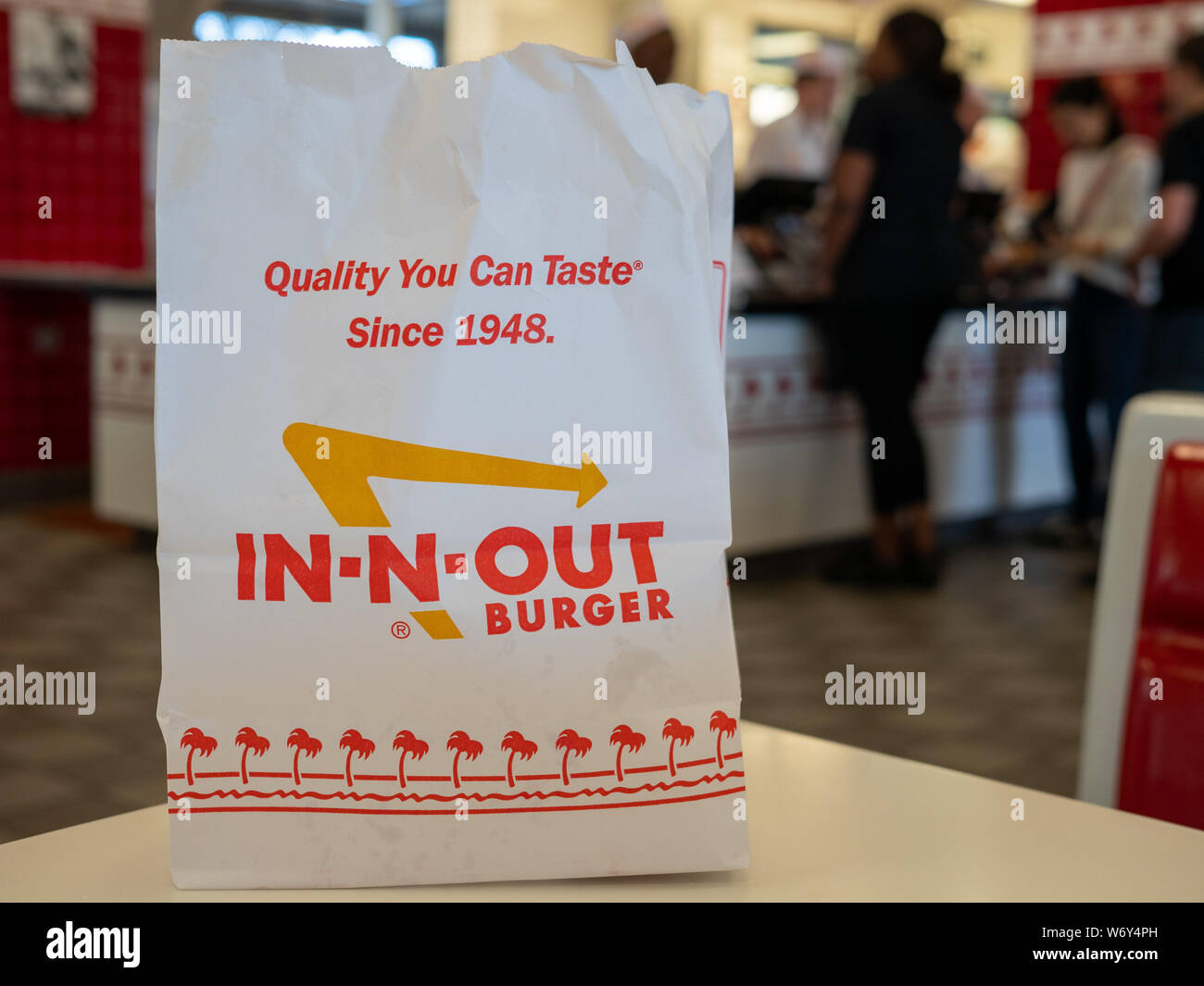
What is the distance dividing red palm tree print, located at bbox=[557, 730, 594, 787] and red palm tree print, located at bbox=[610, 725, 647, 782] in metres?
0.01

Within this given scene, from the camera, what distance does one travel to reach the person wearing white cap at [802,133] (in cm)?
616

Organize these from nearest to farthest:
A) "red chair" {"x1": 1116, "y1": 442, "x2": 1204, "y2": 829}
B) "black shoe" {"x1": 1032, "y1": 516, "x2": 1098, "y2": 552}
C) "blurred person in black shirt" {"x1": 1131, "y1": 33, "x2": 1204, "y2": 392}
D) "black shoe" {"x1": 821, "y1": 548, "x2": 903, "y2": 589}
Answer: "red chair" {"x1": 1116, "y1": 442, "x2": 1204, "y2": 829}, "blurred person in black shirt" {"x1": 1131, "y1": 33, "x2": 1204, "y2": 392}, "black shoe" {"x1": 821, "y1": 548, "x2": 903, "y2": 589}, "black shoe" {"x1": 1032, "y1": 516, "x2": 1098, "y2": 552}

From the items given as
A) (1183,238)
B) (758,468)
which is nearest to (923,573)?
(758,468)

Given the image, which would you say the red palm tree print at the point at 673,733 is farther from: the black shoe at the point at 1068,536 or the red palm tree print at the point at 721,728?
the black shoe at the point at 1068,536

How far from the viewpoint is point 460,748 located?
23.5 inches

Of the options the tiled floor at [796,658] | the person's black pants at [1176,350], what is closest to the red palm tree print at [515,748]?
the tiled floor at [796,658]

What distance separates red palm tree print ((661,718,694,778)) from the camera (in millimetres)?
604
